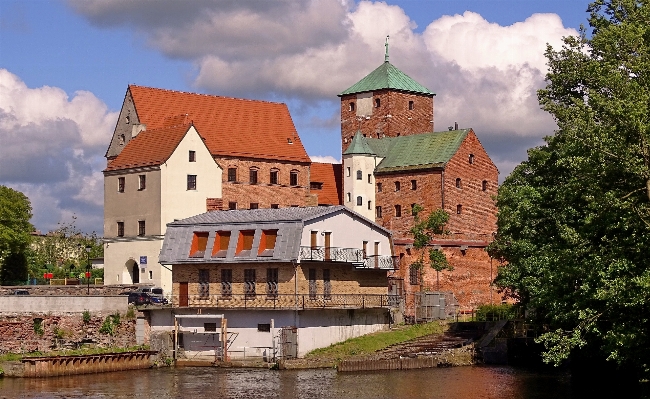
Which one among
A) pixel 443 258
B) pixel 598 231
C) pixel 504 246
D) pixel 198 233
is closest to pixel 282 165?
pixel 443 258

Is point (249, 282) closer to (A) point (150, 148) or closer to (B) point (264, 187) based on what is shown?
(A) point (150, 148)

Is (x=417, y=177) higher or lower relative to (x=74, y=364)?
higher

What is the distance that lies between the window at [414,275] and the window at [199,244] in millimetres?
19262

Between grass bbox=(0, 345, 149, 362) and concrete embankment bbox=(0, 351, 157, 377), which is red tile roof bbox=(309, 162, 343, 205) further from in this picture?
concrete embankment bbox=(0, 351, 157, 377)

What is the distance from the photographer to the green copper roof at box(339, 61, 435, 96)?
10906cm

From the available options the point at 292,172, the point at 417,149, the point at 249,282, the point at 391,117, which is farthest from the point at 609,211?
the point at 391,117

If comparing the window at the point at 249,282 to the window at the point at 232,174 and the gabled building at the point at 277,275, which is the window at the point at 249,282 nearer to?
the gabled building at the point at 277,275

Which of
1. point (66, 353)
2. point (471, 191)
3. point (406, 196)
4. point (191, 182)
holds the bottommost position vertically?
point (66, 353)

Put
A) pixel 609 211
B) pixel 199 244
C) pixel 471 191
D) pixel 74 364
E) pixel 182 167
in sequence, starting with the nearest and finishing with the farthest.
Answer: pixel 609 211 → pixel 74 364 → pixel 199 244 → pixel 182 167 → pixel 471 191

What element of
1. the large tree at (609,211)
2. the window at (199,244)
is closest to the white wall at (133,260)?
the window at (199,244)

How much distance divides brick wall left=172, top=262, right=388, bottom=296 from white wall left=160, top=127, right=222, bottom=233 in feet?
48.9

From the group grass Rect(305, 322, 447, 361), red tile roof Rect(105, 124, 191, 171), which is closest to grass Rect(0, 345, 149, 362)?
grass Rect(305, 322, 447, 361)

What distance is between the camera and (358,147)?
10062cm

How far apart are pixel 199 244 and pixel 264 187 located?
25.3 m
